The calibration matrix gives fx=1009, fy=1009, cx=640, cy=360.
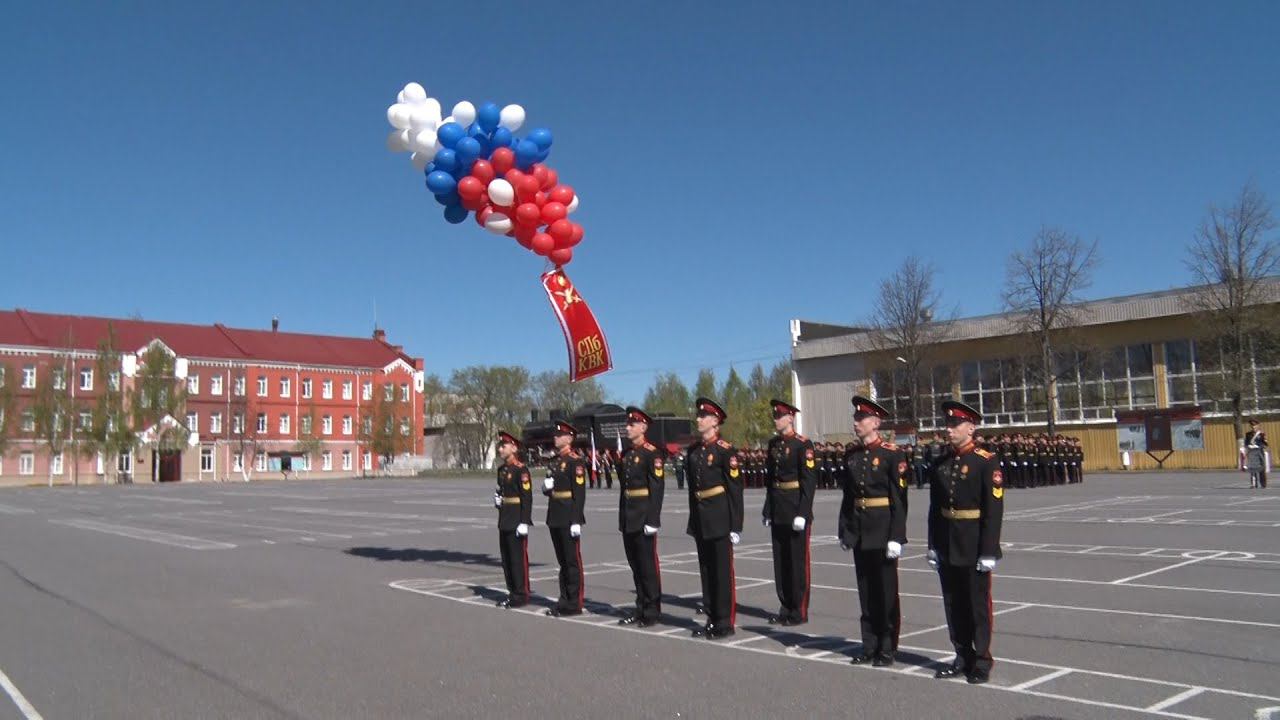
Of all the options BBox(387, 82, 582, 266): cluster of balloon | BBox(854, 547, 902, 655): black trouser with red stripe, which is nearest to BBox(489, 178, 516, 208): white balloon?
BBox(387, 82, 582, 266): cluster of balloon

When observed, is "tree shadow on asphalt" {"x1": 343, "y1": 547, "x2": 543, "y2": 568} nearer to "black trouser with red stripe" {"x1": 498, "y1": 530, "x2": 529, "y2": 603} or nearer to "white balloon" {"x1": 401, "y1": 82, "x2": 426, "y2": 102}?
"black trouser with red stripe" {"x1": 498, "y1": 530, "x2": 529, "y2": 603}

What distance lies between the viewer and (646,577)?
9867 mm

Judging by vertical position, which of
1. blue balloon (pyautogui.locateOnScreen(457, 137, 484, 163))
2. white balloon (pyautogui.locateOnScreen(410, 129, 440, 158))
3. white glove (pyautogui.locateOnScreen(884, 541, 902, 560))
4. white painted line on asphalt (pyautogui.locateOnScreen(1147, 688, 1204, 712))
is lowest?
white painted line on asphalt (pyautogui.locateOnScreen(1147, 688, 1204, 712))

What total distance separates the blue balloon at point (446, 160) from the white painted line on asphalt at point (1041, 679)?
10405 millimetres

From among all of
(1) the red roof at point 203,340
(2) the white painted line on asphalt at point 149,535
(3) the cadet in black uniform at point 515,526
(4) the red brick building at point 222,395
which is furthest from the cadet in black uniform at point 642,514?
(1) the red roof at point 203,340

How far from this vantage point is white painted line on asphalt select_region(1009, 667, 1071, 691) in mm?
6976

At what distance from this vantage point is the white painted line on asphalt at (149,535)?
19.6 metres

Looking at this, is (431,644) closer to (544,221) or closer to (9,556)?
(544,221)

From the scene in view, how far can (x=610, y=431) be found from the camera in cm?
5216

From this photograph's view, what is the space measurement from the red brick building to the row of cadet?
7504 cm

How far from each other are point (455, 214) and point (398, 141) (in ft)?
4.45

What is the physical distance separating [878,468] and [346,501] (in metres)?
31.5

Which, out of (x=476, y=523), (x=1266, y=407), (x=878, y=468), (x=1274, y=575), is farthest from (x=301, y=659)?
(x=1266, y=407)

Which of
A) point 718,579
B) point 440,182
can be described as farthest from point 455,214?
point 718,579
